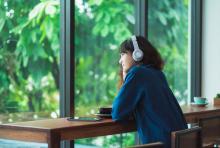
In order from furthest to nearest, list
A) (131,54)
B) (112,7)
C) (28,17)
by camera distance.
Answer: (112,7) → (28,17) → (131,54)

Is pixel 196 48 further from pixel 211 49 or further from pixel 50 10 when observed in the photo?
pixel 50 10

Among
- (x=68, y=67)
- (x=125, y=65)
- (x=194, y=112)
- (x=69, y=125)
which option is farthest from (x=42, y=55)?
(x=194, y=112)

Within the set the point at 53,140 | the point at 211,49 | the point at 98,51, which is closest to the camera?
the point at 53,140

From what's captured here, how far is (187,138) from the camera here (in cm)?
221

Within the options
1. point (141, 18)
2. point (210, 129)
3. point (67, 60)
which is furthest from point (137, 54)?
point (141, 18)

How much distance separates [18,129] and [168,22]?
2518 millimetres

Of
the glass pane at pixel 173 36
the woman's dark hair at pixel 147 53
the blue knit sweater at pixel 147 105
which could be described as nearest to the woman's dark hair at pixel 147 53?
the woman's dark hair at pixel 147 53

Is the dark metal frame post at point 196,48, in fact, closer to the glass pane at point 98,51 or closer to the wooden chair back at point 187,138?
the glass pane at point 98,51

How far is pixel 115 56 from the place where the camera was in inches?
163

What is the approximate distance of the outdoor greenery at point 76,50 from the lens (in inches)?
127

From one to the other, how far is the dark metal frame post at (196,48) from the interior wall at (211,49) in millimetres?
42

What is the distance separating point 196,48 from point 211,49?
6.7 inches

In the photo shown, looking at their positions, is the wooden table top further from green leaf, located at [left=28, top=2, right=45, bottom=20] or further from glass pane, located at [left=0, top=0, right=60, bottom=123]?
green leaf, located at [left=28, top=2, right=45, bottom=20]

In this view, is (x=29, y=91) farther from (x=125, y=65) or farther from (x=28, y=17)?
(x=125, y=65)
